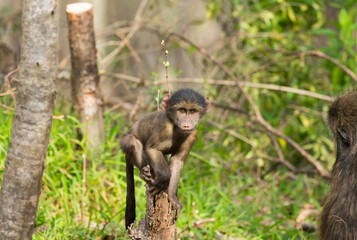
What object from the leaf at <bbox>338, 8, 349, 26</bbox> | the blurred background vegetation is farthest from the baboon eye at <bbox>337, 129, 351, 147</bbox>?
the leaf at <bbox>338, 8, 349, 26</bbox>

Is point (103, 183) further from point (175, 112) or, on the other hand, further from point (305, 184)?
point (305, 184)

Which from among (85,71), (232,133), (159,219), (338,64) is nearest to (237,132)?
(232,133)

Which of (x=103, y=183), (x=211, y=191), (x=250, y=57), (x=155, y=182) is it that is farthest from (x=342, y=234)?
(x=250, y=57)

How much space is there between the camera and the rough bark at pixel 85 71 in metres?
5.58

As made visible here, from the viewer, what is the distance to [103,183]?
213 inches

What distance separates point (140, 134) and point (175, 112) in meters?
0.37

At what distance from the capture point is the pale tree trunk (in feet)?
9.52

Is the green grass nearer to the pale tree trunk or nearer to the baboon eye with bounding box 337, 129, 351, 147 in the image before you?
the pale tree trunk

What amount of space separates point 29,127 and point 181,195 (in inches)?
116

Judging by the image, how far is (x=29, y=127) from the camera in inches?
117

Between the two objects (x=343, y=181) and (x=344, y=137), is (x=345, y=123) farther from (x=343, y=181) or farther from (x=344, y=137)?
(x=343, y=181)

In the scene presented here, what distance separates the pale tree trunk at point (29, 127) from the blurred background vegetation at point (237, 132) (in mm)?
1316

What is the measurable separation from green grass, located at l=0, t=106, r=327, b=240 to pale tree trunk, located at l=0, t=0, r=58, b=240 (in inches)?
49.3

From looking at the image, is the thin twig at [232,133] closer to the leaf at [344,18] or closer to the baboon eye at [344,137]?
the leaf at [344,18]
